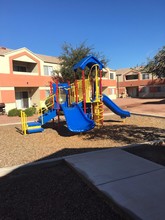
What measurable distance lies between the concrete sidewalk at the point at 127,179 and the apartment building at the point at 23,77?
21.1m

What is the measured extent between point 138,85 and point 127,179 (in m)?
49.9

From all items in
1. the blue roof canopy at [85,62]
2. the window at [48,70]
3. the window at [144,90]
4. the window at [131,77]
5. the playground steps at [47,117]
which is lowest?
the playground steps at [47,117]

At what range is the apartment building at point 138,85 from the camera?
4866cm

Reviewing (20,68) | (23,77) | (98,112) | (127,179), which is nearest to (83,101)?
(98,112)

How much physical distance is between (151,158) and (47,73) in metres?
25.5

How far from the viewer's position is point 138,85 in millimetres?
51969

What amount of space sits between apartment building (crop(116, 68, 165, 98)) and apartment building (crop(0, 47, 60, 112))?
26071 mm

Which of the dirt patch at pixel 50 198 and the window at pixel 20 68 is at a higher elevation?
the window at pixel 20 68

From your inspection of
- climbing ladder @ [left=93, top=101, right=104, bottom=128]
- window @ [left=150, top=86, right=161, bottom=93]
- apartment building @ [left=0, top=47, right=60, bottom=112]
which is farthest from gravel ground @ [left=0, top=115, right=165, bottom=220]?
window @ [left=150, top=86, right=161, bottom=93]

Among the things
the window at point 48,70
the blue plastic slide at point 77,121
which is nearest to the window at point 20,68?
the window at point 48,70

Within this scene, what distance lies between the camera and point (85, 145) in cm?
798

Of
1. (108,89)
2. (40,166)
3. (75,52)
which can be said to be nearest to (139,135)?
(40,166)

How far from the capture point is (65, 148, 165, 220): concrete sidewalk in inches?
131

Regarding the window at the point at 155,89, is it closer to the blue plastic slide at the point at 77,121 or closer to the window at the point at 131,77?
the window at the point at 131,77
